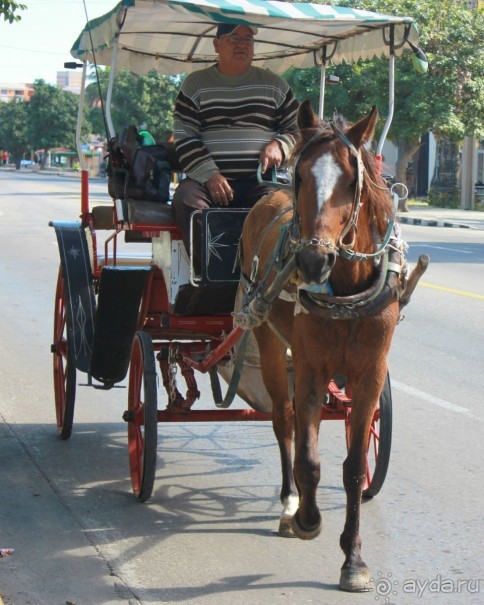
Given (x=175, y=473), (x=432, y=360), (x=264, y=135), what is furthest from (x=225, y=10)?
(x=432, y=360)

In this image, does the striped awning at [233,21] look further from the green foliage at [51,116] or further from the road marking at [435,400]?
the green foliage at [51,116]

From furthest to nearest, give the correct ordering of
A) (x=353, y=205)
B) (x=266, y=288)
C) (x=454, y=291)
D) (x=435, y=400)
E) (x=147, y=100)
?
(x=147, y=100) < (x=454, y=291) < (x=435, y=400) < (x=266, y=288) < (x=353, y=205)

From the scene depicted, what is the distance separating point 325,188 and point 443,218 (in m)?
30.8

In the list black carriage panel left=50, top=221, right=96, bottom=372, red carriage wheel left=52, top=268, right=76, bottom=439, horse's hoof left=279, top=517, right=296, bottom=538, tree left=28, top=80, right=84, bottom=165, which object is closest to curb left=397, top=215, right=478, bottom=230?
red carriage wheel left=52, top=268, right=76, bottom=439

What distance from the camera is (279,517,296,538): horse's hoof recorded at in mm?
5250

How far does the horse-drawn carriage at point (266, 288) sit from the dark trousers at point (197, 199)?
117mm

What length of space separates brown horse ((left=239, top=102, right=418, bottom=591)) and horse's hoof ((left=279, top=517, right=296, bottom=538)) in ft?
1.75

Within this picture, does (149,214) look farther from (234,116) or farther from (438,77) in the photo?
(438,77)

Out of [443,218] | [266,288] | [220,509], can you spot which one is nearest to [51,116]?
[443,218]

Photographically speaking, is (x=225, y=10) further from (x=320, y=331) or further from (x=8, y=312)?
(x=8, y=312)

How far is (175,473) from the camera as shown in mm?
6398

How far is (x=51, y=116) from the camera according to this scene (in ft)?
364

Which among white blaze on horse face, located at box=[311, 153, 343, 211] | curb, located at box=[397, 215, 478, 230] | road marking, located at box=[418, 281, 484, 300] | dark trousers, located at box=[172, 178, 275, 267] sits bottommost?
curb, located at box=[397, 215, 478, 230]

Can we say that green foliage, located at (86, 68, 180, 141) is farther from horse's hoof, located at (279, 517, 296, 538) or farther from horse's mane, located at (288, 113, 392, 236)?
horse's mane, located at (288, 113, 392, 236)
